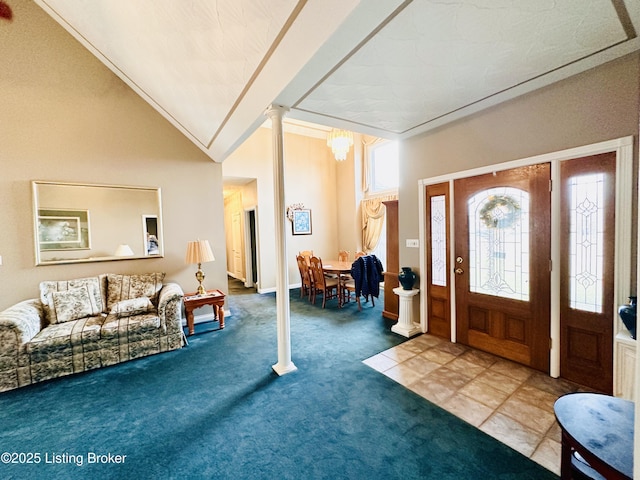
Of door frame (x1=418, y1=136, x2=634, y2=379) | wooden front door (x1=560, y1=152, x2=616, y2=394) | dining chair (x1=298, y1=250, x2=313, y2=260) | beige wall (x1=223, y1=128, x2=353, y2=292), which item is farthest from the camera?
dining chair (x1=298, y1=250, x2=313, y2=260)

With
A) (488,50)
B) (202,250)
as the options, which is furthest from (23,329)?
(488,50)

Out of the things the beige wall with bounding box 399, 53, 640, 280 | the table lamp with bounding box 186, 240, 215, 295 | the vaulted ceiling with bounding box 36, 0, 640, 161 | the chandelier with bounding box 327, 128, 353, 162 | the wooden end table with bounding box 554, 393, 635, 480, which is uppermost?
the chandelier with bounding box 327, 128, 353, 162

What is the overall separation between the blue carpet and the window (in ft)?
13.3

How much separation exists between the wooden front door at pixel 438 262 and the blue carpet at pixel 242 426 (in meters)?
0.92

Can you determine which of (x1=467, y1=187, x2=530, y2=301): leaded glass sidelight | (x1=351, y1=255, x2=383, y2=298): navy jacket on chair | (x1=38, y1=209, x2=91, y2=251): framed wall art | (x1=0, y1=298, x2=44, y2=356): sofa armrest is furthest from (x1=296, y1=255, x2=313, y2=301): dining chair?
(x1=0, y1=298, x2=44, y2=356): sofa armrest

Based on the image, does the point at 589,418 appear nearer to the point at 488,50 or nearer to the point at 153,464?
the point at 488,50

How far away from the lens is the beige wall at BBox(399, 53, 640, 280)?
1889mm

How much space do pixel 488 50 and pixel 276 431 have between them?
306 centimetres

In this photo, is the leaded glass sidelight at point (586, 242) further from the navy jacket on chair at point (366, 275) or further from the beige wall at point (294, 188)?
the beige wall at point (294, 188)

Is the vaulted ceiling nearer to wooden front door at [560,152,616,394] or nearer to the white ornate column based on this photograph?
the white ornate column

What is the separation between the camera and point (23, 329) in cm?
240

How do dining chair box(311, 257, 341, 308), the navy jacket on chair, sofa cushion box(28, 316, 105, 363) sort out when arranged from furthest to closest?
dining chair box(311, 257, 341, 308)
the navy jacket on chair
sofa cushion box(28, 316, 105, 363)

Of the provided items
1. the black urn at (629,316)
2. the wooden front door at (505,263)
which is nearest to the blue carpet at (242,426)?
the black urn at (629,316)

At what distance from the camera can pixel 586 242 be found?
2123 mm
